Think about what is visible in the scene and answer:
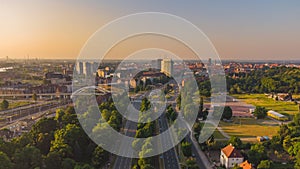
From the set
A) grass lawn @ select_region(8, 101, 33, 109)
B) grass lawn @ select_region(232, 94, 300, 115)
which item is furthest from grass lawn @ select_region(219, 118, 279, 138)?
grass lawn @ select_region(8, 101, 33, 109)

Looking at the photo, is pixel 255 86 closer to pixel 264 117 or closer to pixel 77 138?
pixel 264 117

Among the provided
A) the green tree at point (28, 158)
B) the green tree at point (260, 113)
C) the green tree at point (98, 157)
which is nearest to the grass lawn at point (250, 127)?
the green tree at point (260, 113)

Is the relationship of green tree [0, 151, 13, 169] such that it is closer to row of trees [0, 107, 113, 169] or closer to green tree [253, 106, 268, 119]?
row of trees [0, 107, 113, 169]

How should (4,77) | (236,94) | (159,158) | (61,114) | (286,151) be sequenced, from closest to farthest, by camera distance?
(159,158) → (286,151) → (61,114) → (236,94) → (4,77)

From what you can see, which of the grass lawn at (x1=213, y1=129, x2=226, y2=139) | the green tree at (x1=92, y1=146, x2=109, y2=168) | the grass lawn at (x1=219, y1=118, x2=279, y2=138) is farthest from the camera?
the grass lawn at (x1=219, y1=118, x2=279, y2=138)

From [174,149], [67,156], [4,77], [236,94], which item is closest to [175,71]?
[236,94]

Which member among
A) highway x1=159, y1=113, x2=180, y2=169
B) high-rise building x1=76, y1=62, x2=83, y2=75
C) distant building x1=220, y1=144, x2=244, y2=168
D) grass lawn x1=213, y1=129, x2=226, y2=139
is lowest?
highway x1=159, y1=113, x2=180, y2=169

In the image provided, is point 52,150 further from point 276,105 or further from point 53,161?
point 276,105
